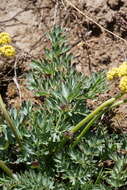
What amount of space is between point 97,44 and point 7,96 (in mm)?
1085

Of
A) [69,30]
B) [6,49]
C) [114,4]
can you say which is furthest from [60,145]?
[114,4]

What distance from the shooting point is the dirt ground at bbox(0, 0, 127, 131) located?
4.41m

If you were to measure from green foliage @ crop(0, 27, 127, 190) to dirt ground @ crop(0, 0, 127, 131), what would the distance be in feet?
2.09

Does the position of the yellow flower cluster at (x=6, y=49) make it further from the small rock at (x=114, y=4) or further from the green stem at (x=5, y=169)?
the small rock at (x=114, y=4)

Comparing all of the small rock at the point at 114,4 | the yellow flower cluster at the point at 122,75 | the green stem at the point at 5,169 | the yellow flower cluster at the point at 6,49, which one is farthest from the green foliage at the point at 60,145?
the small rock at the point at 114,4

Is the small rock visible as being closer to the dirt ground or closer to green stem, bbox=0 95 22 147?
the dirt ground

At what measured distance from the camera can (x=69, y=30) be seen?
4.62 metres

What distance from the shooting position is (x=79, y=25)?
464cm

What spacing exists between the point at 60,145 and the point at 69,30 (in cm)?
152

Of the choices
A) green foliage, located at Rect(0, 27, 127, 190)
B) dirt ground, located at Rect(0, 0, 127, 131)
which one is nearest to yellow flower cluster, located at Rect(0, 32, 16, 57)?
green foliage, located at Rect(0, 27, 127, 190)

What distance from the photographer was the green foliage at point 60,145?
3.34 meters

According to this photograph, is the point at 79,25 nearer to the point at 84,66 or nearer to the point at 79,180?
the point at 84,66

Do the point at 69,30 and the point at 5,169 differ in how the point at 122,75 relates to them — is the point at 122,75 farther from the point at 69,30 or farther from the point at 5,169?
the point at 69,30

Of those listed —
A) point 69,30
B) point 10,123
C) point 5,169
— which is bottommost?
point 5,169
